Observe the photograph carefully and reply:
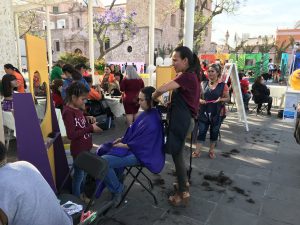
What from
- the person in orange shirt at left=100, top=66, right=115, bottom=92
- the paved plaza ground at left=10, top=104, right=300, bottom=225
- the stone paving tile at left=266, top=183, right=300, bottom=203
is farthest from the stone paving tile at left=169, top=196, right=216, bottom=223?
the person in orange shirt at left=100, top=66, right=115, bottom=92

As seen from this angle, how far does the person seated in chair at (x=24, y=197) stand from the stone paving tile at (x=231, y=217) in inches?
71.4

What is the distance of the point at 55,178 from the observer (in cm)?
315

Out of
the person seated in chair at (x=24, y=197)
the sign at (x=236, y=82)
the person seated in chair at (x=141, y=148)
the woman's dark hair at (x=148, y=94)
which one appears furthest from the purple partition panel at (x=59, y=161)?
the sign at (x=236, y=82)

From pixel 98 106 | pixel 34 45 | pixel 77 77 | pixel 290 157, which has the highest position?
pixel 34 45

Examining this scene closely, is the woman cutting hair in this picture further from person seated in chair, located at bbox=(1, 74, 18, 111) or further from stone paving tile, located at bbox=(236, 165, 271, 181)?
person seated in chair, located at bbox=(1, 74, 18, 111)

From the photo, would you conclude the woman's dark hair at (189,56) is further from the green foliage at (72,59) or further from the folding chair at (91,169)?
the green foliage at (72,59)

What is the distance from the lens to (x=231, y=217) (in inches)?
112

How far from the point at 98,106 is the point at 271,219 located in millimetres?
4096

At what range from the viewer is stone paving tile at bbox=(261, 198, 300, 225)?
2.84 metres

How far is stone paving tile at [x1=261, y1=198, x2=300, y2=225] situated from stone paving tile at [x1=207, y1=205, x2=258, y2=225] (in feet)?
0.62

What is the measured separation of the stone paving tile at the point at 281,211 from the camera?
284cm

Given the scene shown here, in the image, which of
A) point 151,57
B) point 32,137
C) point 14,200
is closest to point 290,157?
point 32,137

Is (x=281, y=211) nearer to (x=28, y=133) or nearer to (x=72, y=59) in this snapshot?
(x=28, y=133)

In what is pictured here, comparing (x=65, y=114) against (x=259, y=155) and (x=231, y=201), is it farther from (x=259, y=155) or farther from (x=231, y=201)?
(x=259, y=155)
